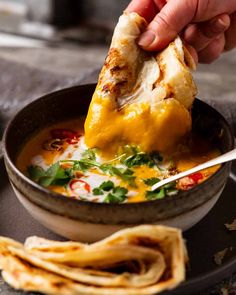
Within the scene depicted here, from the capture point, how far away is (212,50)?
118 inches

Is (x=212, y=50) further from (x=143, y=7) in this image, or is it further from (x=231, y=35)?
(x=143, y=7)

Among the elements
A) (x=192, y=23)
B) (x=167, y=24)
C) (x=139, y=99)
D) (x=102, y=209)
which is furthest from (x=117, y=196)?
(x=192, y=23)

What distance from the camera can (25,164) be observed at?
80.9 inches

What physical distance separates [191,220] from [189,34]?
1.18m

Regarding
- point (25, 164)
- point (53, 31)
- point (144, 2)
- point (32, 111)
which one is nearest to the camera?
point (25, 164)

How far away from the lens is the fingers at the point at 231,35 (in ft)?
9.72

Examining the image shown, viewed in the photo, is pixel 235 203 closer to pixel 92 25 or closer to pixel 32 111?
pixel 32 111

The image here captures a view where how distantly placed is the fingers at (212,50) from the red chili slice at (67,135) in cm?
102

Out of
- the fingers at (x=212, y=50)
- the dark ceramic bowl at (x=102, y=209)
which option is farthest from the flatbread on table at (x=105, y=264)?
the fingers at (x=212, y=50)

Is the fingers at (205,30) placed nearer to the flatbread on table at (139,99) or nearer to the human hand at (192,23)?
the human hand at (192,23)

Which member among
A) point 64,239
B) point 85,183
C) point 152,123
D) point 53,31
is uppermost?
point 152,123

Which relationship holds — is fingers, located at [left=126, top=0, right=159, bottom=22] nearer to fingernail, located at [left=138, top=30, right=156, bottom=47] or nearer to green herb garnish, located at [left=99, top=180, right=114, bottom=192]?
fingernail, located at [left=138, top=30, right=156, bottom=47]

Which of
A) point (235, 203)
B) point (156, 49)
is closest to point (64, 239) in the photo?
point (235, 203)

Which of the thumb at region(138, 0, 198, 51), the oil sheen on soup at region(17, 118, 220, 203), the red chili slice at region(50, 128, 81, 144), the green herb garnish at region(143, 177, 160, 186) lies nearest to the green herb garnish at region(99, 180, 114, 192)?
the oil sheen on soup at region(17, 118, 220, 203)
